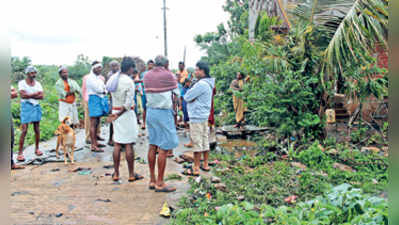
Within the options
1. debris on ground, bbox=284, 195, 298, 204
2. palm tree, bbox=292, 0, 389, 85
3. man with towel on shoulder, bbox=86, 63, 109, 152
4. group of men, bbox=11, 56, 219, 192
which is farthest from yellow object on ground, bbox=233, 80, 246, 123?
debris on ground, bbox=284, 195, 298, 204

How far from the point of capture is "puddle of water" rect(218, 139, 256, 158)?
6441 mm

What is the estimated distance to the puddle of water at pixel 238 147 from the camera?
6441 millimetres

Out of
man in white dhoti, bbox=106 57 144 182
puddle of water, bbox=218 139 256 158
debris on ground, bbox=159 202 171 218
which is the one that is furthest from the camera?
puddle of water, bbox=218 139 256 158

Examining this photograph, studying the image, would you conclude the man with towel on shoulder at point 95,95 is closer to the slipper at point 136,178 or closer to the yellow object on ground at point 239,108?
the slipper at point 136,178

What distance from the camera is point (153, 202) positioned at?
384 centimetres

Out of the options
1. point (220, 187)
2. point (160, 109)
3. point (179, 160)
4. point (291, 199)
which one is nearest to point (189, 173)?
point (179, 160)

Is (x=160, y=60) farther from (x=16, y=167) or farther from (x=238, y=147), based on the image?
(x=238, y=147)

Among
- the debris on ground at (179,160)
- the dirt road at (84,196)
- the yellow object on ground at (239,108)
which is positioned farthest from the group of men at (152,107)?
the yellow object on ground at (239,108)

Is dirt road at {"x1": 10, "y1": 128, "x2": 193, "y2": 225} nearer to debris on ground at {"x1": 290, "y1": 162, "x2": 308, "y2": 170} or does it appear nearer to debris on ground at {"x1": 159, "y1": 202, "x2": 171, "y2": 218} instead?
debris on ground at {"x1": 159, "y1": 202, "x2": 171, "y2": 218}

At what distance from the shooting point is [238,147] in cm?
695

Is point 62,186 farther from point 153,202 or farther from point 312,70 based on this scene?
point 312,70

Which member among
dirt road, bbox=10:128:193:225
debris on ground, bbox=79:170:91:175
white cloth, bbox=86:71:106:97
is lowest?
dirt road, bbox=10:128:193:225

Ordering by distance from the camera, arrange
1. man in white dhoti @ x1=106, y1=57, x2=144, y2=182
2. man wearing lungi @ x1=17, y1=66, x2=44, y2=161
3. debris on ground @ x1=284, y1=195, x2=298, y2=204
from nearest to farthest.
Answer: debris on ground @ x1=284, y1=195, x2=298, y2=204, man in white dhoti @ x1=106, y1=57, x2=144, y2=182, man wearing lungi @ x1=17, y1=66, x2=44, y2=161

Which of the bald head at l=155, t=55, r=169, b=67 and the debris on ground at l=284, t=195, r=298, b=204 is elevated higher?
the bald head at l=155, t=55, r=169, b=67
